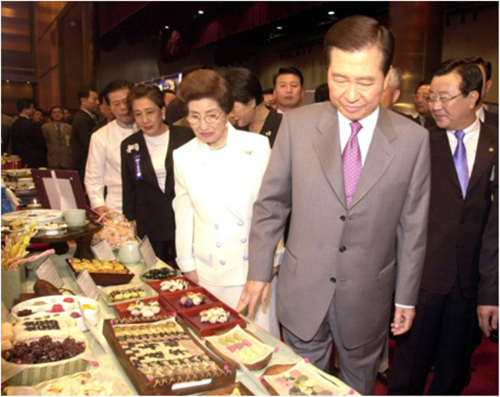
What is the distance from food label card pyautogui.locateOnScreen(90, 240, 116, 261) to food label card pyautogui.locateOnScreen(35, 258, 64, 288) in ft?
1.18

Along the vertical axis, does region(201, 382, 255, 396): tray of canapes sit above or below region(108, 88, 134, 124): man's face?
below

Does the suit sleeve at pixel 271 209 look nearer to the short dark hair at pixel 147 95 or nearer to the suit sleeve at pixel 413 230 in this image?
the suit sleeve at pixel 413 230

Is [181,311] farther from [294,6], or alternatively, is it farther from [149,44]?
[149,44]

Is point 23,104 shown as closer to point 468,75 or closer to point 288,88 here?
point 288,88

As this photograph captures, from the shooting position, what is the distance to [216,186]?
185cm

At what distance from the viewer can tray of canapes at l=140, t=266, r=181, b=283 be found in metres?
1.93

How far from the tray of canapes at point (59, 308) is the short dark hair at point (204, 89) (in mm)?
801

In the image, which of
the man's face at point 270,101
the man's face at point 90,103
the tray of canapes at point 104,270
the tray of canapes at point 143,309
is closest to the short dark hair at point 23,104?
the man's face at point 90,103

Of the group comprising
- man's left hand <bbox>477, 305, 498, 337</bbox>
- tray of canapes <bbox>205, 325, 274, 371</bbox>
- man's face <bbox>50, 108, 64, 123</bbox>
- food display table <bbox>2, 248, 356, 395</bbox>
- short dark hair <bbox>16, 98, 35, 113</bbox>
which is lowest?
man's left hand <bbox>477, 305, 498, 337</bbox>

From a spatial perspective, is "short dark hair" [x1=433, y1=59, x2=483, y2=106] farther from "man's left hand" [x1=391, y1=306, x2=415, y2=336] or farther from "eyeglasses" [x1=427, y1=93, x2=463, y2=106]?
"man's left hand" [x1=391, y1=306, x2=415, y2=336]

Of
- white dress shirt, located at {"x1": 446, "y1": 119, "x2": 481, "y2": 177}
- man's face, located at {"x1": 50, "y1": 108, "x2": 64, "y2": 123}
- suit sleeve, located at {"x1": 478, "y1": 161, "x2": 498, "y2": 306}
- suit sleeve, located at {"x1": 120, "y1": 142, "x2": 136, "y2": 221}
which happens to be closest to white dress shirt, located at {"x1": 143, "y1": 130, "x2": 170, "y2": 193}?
suit sleeve, located at {"x1": 120, "y1": 142, "x2": 136, "y2": 221}

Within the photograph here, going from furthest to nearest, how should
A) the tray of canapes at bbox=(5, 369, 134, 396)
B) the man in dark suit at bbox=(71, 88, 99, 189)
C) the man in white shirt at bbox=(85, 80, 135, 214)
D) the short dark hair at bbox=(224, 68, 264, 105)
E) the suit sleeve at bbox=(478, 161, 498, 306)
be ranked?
the man in dark suit at bbox=(71, 88, 99, 189) < the man in white shirt at bbox=(85, 80, 135, 214) < the short dark hair at bbox=(224, 68, 264, 105) < the suit sleeve at bbox=(478, 161, 498, 306) < the tray of canapes at bbox=(5, 369, 134, 396)

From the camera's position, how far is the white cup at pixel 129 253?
7.18 ft

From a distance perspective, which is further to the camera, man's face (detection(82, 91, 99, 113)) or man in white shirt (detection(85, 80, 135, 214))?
man's face (detection(82, 91, 99, 113))
